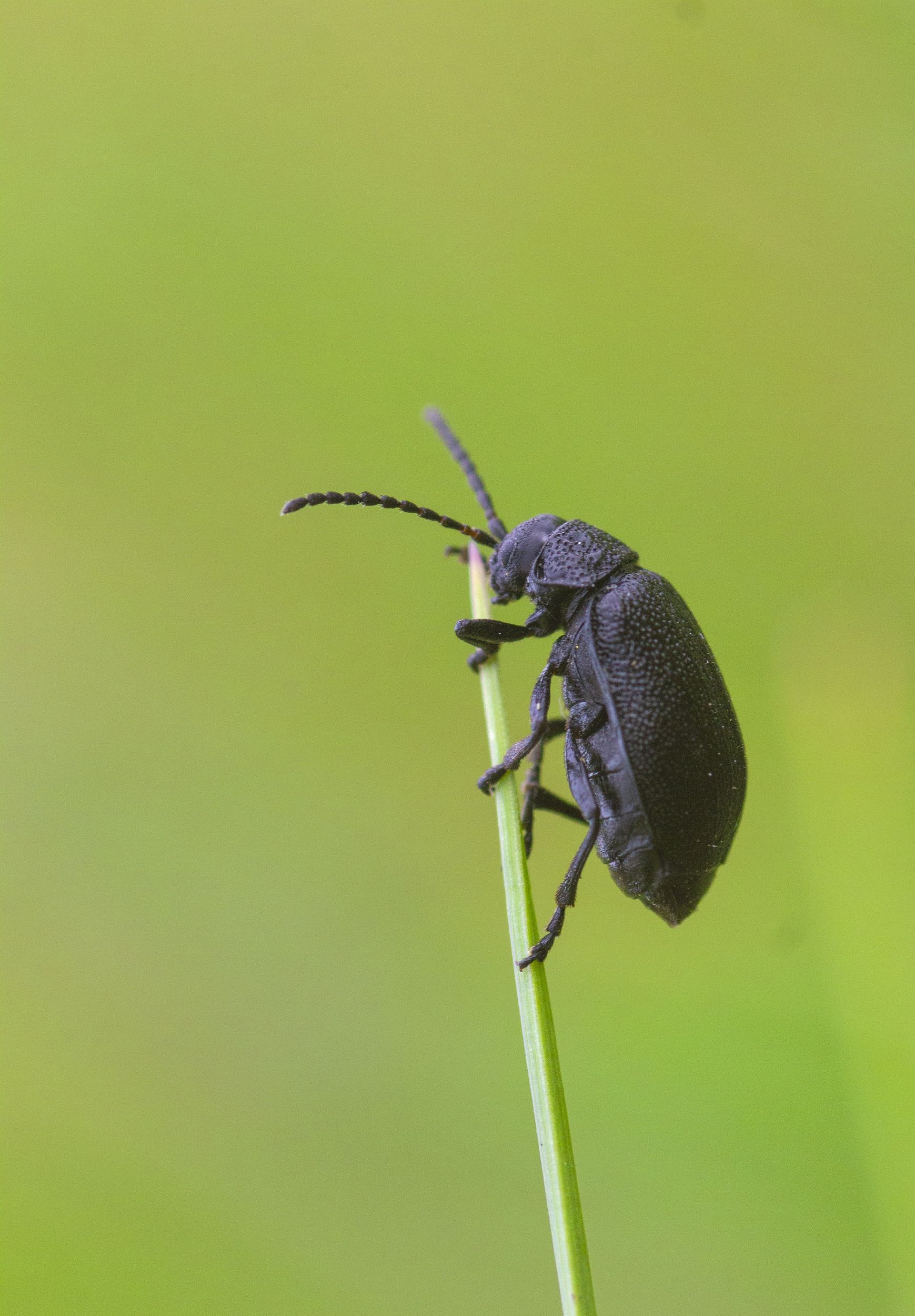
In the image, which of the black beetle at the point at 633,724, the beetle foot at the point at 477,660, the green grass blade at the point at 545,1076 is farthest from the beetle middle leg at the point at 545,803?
the green grass blade at the point at 545,1076

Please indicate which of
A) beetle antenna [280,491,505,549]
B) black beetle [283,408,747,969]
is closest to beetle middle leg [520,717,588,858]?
black beetle [283,408,747,969]

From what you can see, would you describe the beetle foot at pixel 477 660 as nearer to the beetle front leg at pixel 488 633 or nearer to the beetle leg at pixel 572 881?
the beetle front leg at pixel 488 633

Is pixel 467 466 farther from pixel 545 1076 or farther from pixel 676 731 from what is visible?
pixel 545 1076

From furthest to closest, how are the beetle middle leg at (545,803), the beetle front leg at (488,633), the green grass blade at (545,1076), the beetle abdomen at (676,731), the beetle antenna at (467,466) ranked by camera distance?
the beetle antenna at (467,466) → the beetle middle leg at (545,803) → the beetle front leg at (488,633) → the beetle abdomen at (676,731) → the green grass blade at (545,1076)

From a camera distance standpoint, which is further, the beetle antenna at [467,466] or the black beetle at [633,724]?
the beetle antenna at [467,466]

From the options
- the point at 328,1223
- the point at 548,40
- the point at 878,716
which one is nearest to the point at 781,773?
the point at 878,716

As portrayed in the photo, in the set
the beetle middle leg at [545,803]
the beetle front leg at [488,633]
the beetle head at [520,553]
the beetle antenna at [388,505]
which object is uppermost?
the beetle antenna at [388,505]

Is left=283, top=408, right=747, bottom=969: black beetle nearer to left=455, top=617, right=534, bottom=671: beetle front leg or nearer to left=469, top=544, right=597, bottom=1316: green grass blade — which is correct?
left=455, top=617, right=534, bottom=671: beetle front leg
